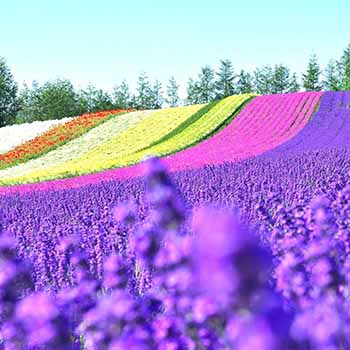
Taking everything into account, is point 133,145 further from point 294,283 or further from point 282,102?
point 294,283

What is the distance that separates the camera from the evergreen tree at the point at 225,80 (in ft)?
239

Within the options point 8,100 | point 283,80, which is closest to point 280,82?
point 283,80

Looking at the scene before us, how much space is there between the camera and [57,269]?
4.84m

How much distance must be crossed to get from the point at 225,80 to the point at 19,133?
4033 centimetres

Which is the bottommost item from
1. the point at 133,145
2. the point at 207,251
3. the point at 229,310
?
the point at 133,145

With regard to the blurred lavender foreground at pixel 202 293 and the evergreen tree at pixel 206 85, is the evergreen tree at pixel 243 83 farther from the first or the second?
the blurred lavender foreground at pixel 202 293

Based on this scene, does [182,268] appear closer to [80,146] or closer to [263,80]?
[80,146]

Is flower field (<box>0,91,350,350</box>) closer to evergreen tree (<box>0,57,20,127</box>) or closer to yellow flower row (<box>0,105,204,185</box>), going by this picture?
yellow flower row (<box>0,105,204,185</box>)

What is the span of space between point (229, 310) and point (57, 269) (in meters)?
3.98

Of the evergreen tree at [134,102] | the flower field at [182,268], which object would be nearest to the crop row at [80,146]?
the flower field at [182,268]

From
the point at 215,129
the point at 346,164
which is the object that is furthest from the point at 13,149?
the point at 346,164

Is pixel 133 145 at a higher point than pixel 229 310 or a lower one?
lower

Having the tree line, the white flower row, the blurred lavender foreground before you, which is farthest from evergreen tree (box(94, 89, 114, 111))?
the blurred lavender foreground

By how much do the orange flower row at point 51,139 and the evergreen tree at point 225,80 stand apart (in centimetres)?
3751
